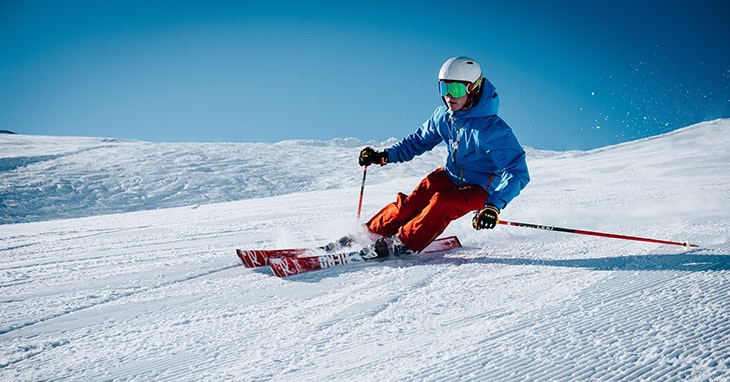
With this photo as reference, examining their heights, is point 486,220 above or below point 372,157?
below

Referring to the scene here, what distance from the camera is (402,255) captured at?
3.24 metres

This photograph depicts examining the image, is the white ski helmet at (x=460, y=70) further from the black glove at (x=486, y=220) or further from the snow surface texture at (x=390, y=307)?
the snow surface texture at (x=390, y=307)

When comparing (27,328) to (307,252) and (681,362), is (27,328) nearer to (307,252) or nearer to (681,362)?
(307,252)

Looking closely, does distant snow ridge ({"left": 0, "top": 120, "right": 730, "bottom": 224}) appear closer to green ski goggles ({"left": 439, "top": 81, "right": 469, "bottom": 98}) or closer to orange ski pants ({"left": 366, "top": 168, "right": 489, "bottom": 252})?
orange ski pants ({"left": 366, "top": 168, "right": 489, "bottom": 252})

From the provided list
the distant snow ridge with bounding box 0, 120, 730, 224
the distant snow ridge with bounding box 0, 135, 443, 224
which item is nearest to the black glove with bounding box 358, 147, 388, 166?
the distant snow ridge with bounding box 0, 120, 730, 224

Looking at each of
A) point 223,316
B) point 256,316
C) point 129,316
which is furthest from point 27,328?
point 256,316

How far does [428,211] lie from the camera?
316cm

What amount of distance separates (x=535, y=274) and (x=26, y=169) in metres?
24.2

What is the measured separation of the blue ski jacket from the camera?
10.5ft

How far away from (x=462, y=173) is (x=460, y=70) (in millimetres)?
905

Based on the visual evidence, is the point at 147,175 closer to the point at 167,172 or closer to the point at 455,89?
the point at 167,172

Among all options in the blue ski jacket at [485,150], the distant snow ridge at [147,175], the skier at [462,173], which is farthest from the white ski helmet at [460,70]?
the distant snow ridge at [147,175]

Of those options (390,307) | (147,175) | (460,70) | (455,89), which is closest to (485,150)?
(455,89)

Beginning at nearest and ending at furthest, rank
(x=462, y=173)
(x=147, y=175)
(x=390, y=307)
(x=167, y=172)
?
(x=390, y=307)
(x=462, y=173)
(x=147, y=175)
(x=167, y=172)
